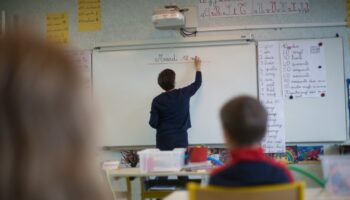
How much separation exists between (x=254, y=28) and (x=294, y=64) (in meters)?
0.55

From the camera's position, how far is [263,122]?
142cm

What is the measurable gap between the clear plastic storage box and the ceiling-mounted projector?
5.56ft

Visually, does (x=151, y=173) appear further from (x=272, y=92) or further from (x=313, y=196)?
(x=272, y=92)

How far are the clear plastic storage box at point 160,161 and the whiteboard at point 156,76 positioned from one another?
141cm

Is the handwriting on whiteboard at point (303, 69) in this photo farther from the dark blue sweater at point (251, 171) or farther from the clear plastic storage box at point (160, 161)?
the dark blue sweater at point (251, 171)

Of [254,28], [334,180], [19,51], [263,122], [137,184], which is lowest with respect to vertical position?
[137,184]

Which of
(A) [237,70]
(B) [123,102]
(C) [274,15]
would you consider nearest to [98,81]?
(B) [123,102]

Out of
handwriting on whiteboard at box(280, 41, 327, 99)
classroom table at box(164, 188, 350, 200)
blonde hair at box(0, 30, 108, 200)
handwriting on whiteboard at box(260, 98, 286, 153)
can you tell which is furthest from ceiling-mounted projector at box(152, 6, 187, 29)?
blonde hair at box(0, 30, 108, 200)

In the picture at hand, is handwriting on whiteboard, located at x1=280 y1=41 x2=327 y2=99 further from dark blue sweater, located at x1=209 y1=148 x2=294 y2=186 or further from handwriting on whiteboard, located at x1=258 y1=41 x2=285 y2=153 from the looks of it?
dark blue sweater, located at x1=209 y1=148 x2=294 y2=186

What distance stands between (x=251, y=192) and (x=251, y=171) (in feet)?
0.35

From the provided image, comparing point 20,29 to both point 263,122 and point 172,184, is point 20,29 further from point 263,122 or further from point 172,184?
point 172,184

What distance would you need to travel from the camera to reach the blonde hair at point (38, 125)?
16.0 inches

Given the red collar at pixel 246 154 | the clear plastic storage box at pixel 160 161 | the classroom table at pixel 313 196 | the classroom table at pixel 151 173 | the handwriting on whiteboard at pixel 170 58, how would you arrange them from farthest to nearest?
the handwriting on whiteboard at pixel 170 58 → the clear plastic storage box at pixel 160 161 → the classroom table at pixel 151 173 → the classroom table at pixel 313 196 → the red collar at pixel 246 154

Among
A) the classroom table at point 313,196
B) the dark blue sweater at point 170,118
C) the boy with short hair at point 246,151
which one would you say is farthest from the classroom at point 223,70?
the boy with short hair at point 246,151
